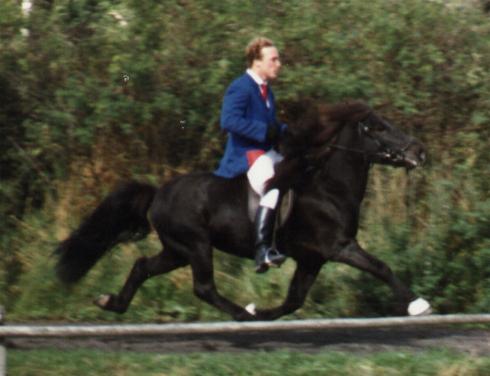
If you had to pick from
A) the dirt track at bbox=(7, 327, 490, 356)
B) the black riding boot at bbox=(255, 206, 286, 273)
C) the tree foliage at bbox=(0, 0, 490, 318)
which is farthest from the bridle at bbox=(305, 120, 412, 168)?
the tree foliage at bbox=(0, 0, 490, 318)

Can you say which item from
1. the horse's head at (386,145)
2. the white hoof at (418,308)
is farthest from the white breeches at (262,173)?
the white hoof at (418,308)

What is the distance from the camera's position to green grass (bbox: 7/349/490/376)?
7844 mm

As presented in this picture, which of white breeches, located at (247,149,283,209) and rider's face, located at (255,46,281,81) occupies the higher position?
rider's face, located at (255,46,281,81)

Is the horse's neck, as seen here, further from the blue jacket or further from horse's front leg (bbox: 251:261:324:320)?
horse's front leg (bbox: 251:261:324:320)

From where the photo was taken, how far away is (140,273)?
1008 cm

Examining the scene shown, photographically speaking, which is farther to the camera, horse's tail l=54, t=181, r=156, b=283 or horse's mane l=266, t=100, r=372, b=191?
horse's tail l=54, t=181, r=156, b=283

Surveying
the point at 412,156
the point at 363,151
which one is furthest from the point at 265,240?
the point at 412,156

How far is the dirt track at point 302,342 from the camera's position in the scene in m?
8.98

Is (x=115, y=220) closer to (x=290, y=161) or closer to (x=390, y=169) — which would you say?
(x=290, y=161)

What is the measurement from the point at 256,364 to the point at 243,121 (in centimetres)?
203

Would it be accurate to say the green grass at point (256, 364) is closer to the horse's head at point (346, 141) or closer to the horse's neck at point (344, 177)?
the horse's neck at point (344, 177)

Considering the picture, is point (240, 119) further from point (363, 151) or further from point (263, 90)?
point (363, 151)

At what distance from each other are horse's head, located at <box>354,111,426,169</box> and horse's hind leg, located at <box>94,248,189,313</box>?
176cm

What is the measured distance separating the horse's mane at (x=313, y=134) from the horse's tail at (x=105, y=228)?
1.35 m
